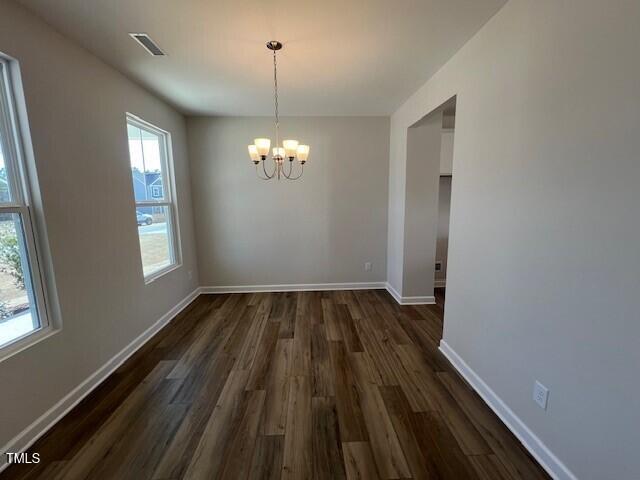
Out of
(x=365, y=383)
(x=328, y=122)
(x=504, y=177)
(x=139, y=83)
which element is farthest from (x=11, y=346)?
(x=328, y=122)

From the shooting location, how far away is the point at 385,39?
2.03 metres

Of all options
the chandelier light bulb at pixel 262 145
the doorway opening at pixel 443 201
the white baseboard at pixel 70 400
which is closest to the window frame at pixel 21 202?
the white baseboard at pixel 70 400

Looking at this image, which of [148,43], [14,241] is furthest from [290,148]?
[14,241]

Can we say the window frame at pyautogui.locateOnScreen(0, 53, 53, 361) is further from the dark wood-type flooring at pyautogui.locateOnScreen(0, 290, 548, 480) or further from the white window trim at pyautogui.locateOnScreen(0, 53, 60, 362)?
the dark wood-type flooring at pyautogui.locateOnScreen(0, 290, 548, 480)

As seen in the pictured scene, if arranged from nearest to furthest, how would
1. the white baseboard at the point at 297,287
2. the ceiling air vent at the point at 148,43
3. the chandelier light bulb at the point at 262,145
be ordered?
the ceiling air vent at the point at 148,43
the chandelier light bulb at the point at 262,145
the white baseboard at the point at 297,287

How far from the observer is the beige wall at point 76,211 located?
162 cm

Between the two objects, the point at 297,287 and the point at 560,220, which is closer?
the point at 560,220

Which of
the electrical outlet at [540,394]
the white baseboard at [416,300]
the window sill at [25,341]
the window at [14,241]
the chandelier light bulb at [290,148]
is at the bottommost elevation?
the white baseboard at [416,300]

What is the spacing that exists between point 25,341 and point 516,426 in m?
3.06

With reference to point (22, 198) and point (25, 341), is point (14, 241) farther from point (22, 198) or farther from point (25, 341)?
point (25, 341)

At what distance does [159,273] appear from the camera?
3.18 m

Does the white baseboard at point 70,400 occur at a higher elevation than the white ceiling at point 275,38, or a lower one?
lower

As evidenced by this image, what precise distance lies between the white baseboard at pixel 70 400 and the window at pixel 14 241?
20.2 inches

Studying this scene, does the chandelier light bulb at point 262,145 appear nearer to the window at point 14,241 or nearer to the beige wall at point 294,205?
the window at point 14,241
